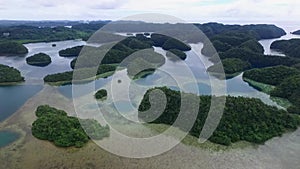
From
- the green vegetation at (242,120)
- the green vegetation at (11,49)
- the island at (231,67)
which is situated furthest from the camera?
the green vegetation at (11,49)

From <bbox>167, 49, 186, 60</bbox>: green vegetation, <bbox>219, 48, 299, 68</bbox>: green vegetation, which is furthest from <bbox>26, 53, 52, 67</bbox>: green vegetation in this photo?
<bbox>219, 48, 299, 68</bbox>: green vegetation

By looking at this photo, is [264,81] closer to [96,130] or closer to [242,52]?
[242,52]

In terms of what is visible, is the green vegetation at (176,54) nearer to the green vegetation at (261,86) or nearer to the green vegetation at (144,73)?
the green vegetation at (144,73)

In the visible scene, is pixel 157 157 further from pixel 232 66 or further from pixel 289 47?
pixel 289 47

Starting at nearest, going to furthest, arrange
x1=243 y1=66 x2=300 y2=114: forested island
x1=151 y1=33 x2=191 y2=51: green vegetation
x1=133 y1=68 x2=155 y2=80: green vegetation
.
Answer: x1=243 y1=66 x2=300 y2=114: forested island < x1=133 y1=68 x2=155 y2=80: green vegetation < x1=151 y1=33 x2=191 y2=51: green vegetation

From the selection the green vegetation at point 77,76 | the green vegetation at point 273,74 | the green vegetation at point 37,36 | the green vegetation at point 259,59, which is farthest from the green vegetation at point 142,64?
the green vegetation at point 37,36

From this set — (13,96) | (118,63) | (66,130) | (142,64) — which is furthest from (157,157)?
(118,63)

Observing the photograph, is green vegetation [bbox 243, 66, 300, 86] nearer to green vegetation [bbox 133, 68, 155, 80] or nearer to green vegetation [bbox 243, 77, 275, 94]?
green vegetation [bbox 243, 77, 275, 94]
